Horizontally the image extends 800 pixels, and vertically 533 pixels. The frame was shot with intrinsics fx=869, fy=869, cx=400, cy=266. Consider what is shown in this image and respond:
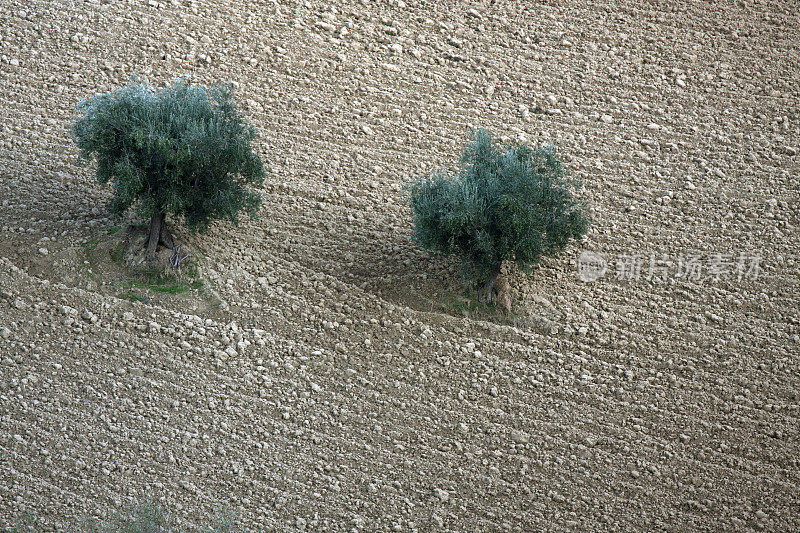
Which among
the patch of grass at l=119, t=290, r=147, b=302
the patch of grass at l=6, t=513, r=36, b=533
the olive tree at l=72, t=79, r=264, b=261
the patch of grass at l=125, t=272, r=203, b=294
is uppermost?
the olive tree at l=72, t=79, r=264, b=261

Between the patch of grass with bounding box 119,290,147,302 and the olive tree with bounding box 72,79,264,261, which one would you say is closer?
the olive tree with bounding box 72,79,264,261

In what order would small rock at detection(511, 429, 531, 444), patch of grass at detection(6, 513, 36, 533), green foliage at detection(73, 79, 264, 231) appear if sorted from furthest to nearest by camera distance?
green foliage at detection(73, 79, 264, 231)
small rock at detection(511, 429, 531, 444)
patch of grass at detection(6, 513, 36, 533)

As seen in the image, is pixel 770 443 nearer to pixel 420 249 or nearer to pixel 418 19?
pixel 420 249

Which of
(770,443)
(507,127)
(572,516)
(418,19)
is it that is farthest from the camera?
(418,19)

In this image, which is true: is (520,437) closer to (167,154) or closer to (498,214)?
(498,214)

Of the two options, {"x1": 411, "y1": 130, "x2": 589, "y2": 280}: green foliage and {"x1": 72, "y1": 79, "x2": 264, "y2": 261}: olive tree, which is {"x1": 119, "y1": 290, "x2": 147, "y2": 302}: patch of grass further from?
{"x1": 411, "y1": 130, "x2": 589, "y2": 280}: green foliage

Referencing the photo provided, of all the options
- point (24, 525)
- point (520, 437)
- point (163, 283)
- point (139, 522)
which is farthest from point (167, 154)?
point (520, 437)

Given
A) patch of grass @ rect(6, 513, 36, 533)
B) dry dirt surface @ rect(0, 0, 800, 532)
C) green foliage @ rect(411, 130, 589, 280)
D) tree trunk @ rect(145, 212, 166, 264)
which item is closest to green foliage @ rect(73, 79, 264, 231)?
tree trunk @ rect(145, 212, 166, 264)

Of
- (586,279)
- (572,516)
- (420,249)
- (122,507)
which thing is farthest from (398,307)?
(122,507)
